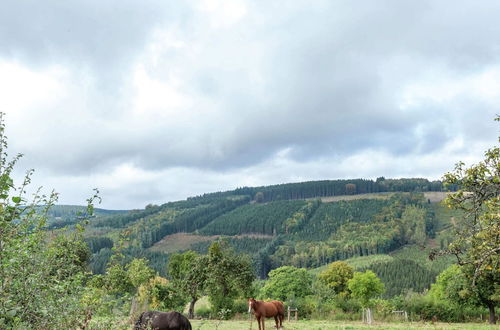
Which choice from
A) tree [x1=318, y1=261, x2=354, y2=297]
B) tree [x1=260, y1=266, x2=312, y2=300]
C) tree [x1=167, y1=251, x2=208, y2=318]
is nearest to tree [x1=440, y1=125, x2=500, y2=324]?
tree [x1=167, y1=251, x2=208, y2=318]

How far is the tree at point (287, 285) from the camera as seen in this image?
90.0 m

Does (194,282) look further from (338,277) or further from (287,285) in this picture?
(338,277)

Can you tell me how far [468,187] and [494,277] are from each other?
113ft

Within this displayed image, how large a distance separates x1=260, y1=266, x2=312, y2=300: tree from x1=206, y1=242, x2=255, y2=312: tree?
109 ft

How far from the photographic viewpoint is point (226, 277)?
5734 cm

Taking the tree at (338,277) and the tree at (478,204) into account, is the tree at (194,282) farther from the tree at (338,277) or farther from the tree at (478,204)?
the tree at (338,277)

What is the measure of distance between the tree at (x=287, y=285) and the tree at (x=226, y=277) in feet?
109

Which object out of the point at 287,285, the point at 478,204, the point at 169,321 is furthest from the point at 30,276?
the point at 287,285

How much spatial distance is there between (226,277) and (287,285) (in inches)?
1481

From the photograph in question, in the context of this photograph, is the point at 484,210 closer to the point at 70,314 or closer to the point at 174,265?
the point at 70,314

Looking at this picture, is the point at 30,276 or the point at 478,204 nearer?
the point at 30,276

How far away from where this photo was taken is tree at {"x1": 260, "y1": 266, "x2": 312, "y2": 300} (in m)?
90.0

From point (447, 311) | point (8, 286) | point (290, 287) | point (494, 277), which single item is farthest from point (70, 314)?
point (290, 287)

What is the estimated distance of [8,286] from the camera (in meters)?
5.41
